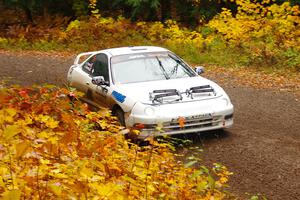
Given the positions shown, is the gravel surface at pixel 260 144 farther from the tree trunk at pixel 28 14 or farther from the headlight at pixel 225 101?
the tree trunk at pixel 28 14

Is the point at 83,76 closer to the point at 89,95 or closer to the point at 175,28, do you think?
the point at 89,95

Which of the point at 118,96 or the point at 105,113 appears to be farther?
the point at 118,96

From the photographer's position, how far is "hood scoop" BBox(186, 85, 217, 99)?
336 inches

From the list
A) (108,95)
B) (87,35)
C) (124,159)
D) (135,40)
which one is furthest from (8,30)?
(124,159)

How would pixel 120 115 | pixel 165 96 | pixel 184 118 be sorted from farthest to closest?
pixel 120 115 → pixel 165 96 → pixel 184 118

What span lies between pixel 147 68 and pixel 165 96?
1347 millimetres

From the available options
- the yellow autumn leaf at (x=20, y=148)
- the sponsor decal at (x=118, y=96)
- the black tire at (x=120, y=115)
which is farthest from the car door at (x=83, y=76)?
the yellow autumn leaf at (x=20, y=148)

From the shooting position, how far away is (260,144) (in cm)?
838

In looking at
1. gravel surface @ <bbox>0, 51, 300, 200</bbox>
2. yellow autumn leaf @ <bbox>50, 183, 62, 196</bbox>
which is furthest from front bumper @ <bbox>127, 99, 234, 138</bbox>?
yellow autumn leaf @ <bbox>50, 183, 62, 196</bbox>

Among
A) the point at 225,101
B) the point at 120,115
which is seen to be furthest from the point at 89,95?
the point at 225,101

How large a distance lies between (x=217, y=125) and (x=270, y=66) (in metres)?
7.72

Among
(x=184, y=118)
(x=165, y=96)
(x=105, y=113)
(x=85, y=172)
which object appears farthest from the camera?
(x=165, y=96)

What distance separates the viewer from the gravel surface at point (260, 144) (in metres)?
6.77

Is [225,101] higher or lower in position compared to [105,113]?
lower
